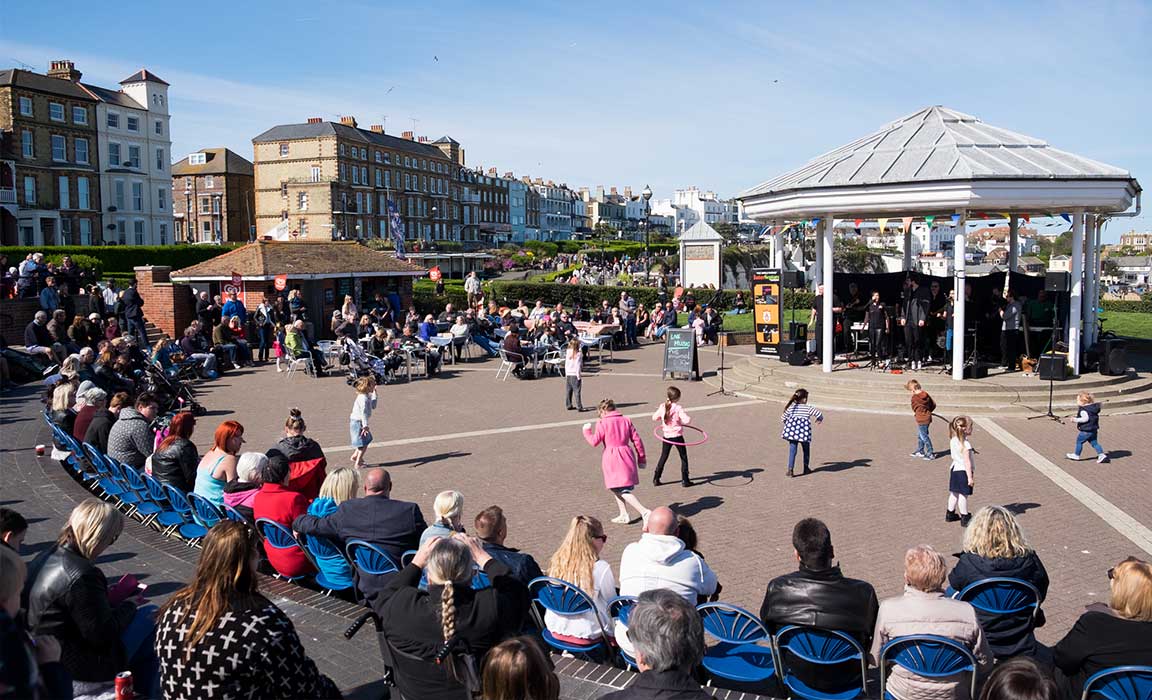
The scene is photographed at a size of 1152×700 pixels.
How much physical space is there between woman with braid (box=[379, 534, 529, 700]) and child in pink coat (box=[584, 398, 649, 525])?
16.7ft

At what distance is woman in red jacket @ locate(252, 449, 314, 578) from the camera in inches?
289

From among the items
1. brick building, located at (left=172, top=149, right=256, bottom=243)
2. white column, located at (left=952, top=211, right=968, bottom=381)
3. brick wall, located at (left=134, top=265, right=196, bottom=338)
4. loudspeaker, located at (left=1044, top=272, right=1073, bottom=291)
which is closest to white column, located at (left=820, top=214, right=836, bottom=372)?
white column, located at (left=952, top=211, right=968, bottom=381)

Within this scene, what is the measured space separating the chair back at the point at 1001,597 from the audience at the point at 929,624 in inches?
21.2

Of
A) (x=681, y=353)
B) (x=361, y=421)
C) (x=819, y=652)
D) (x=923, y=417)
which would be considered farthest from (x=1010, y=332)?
(x=819, y=652)

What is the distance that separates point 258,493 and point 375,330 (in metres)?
15.7

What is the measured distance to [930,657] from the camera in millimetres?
4836

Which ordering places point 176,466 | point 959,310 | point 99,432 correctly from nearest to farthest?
1. point 176,466
2. point 99,432
3. point 959,310

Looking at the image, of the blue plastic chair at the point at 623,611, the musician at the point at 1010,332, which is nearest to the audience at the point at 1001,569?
the blue plastic chair at the point at 623,611

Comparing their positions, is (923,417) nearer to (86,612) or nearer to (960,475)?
(960,475)

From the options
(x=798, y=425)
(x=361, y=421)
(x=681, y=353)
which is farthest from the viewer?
(x=681, y=353)

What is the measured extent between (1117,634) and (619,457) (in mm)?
5769

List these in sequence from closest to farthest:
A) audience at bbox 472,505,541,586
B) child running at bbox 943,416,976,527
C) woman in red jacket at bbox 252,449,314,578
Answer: audience at bbox 472,505,541,586 → woman in red jacket at bbox 252,449,314,578 → child running at bbox 943,416,976,527

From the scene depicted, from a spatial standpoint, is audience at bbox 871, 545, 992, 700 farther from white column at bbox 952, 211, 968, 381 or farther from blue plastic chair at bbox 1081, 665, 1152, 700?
white column at bbox 952, 211, 968, 381

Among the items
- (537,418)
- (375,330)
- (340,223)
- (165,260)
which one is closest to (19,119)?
(165,260)
